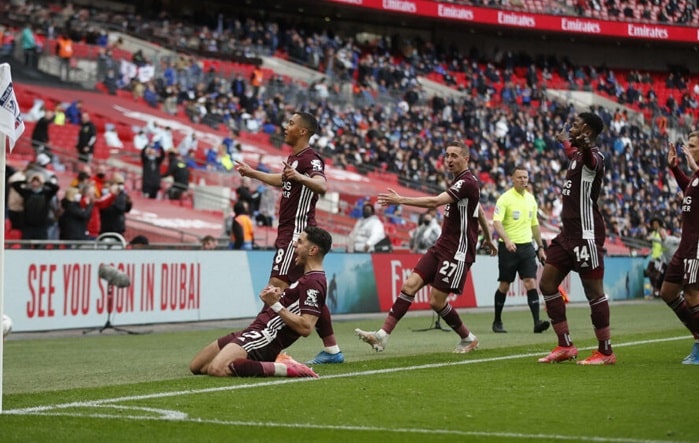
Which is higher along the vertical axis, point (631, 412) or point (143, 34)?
point (143, 34)

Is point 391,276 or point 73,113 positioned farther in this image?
point 73,113

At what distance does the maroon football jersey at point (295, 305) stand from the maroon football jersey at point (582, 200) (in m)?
2.67

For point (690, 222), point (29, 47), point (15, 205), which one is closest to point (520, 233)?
point (690, 222)

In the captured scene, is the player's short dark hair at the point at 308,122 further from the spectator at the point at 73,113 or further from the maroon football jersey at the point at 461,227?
the spectator at the point at 73,113

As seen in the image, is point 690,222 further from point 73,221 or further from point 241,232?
point 73,221

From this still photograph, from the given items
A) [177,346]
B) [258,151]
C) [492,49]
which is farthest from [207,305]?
[492,49]

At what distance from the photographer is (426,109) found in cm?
4372

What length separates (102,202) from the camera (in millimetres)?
20266

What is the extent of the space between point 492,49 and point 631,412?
164 ft

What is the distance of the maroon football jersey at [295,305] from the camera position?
10008 millimetres

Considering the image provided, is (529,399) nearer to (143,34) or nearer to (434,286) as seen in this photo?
(434,286)

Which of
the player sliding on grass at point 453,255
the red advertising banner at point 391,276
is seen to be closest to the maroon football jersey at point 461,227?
the player sliding on grass at point 453,255

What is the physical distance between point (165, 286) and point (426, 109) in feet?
86.8

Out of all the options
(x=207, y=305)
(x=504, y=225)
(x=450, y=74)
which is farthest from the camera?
(x=450, y=74)
